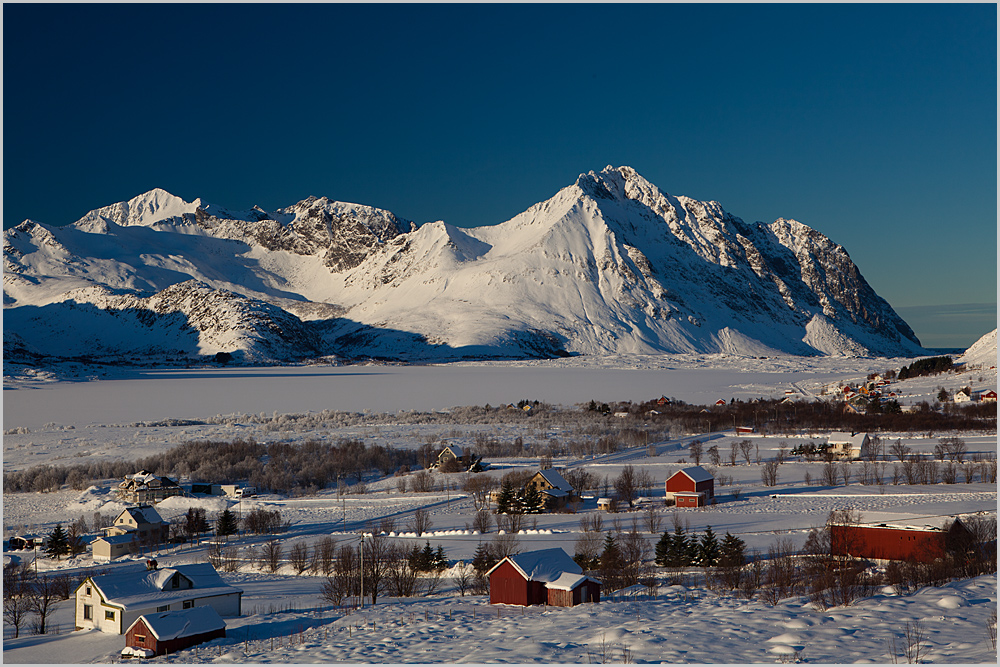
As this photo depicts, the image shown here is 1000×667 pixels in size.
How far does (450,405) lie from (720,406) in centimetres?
2843

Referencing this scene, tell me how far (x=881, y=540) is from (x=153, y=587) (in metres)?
21.8

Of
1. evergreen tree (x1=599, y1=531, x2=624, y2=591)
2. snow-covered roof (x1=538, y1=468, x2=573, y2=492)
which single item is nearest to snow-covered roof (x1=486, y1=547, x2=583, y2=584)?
evergreen tree (x1=599, y1=531, x2=624, y2=591)

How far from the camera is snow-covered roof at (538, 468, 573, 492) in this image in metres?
39.8

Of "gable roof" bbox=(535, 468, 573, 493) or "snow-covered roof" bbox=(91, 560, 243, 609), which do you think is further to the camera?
"gable roof" bbox=(535, 468, 573, 493)

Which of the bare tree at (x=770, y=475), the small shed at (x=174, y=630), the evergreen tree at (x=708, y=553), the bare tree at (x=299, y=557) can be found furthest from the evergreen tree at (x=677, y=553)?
the bare tree at (x=770, y=475)

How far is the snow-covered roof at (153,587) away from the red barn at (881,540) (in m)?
18.3

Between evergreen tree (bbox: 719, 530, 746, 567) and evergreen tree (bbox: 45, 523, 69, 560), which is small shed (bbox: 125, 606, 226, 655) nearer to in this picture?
evergreen tree (bbox: 719, 530, 746, 567)

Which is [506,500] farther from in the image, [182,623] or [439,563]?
[182,623]

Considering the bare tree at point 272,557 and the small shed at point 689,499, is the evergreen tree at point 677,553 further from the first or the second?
the bare tree at point 272,557

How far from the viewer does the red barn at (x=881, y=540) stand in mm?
24578

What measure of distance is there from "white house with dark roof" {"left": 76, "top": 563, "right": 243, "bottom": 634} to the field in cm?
62

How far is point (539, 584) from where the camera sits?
21.0 m

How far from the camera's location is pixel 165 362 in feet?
549

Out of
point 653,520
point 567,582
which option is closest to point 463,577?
point 567,582
